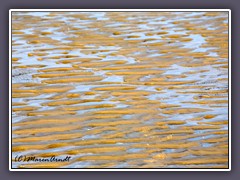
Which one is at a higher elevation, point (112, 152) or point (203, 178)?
point (112, 152)

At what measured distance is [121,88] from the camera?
1.36m

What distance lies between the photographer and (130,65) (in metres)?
1.38

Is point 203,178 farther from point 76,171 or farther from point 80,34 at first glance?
point 80,34

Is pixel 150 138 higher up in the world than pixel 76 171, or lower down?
higher up

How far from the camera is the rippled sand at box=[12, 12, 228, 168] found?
134 centimetres

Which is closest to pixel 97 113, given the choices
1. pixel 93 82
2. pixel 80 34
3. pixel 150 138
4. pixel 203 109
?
pixel 93 82

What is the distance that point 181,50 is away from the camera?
1383 mm

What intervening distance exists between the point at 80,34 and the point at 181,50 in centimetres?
44

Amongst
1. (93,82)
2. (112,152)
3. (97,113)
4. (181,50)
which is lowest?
(112,152)

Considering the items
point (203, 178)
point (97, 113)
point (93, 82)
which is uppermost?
point (93, 82)

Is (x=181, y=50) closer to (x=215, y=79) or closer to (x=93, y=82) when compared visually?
(x=215, y=79)

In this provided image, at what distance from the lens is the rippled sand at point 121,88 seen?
4.40 ft

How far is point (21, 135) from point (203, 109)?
0.78m
